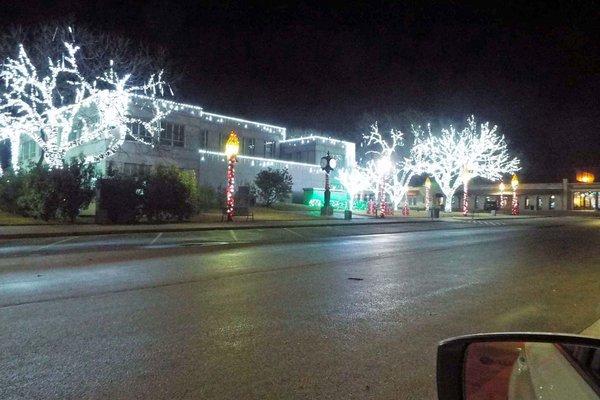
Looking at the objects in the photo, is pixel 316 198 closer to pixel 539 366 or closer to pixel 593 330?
pixel 593 330

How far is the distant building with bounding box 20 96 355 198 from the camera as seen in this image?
41812 millimetres

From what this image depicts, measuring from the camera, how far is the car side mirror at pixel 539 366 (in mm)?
1917

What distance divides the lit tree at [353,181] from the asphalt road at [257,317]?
136 feet

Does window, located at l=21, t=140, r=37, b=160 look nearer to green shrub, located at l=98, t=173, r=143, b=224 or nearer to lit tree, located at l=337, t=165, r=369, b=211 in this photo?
green shrub, located at l=98, t=173, r=143, b=224

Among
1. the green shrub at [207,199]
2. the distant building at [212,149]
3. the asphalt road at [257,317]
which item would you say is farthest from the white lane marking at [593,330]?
the green shrub at [207,199]

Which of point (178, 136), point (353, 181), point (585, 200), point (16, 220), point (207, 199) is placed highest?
point (178, 136)

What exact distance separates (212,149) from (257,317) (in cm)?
4353

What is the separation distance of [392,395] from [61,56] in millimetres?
34063

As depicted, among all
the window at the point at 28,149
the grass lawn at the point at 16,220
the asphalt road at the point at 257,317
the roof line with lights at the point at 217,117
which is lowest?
the asphalt road at the point at 257,317

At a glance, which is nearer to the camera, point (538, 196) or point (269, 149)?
point (269, 149)

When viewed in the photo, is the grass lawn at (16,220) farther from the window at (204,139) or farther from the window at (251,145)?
the window at (251,145)

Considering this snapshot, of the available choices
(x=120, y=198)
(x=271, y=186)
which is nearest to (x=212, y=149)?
(x=271, y=186)

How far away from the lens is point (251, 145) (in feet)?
179

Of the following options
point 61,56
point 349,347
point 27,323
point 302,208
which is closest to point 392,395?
point 349,347
